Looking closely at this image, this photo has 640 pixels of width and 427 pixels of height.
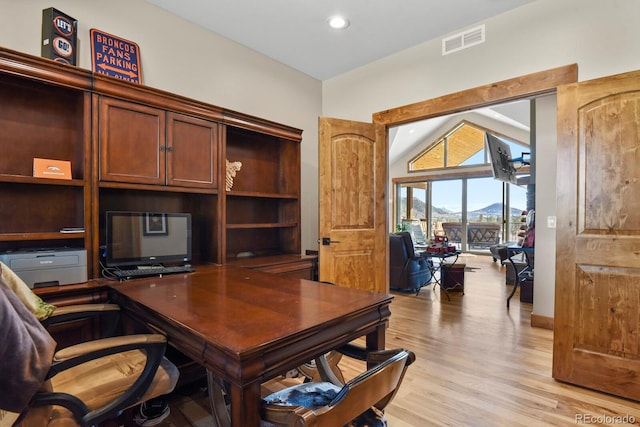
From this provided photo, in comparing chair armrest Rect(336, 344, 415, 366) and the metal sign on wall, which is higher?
the metal sign on wall

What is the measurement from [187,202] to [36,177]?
1.08 meters

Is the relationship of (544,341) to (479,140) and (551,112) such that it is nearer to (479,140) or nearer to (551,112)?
(551,112)

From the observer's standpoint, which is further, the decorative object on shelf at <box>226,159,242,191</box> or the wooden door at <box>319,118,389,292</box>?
the wooden door at <box>319,118,389,292</box>

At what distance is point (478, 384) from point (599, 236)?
132 cm

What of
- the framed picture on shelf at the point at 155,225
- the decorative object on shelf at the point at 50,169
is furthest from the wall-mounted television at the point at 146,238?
the decorative object on shelf at the point at 50,169

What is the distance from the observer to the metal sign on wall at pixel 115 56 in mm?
2336

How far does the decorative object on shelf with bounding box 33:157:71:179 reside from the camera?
1904mm

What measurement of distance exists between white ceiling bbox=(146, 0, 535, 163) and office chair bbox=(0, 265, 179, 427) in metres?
2.48

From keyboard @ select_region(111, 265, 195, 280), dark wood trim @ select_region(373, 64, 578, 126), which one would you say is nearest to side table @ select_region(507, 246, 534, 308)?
dark wood trim @ select_region(373, 64, 578, 126)

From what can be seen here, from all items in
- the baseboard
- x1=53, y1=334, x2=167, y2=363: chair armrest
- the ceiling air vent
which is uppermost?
the ceiling air vent

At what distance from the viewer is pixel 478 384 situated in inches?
93.4

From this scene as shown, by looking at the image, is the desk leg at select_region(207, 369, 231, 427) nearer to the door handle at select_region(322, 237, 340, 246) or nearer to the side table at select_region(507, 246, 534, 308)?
the door handle at select_region(322, 237, 340, 246)

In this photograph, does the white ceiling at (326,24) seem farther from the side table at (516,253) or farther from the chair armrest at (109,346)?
the side table at (516,253)

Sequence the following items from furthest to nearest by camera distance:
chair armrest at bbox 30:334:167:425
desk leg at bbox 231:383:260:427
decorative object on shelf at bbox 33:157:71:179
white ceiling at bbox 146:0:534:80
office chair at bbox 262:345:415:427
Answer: white ceiling at bbox 146:0:534:80, decorative object on shelf at bbox 33:157:71:179, chair armrest at bbox 30:334:167:425, desk leg at bbox 231:383:260:427, office chair at bbox 262:345:415:427
